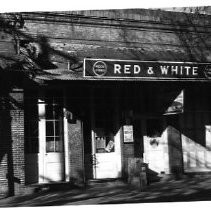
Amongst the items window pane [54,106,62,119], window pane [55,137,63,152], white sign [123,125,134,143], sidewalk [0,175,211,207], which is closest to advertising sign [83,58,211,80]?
window pane [54,106,62,119]

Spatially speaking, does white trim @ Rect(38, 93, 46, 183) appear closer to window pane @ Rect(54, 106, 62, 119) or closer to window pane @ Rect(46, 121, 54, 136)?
window pane @ Rect(46, 121, 54, 136)

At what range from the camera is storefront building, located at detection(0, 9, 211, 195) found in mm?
12305

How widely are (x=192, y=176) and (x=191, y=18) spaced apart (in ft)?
18.3

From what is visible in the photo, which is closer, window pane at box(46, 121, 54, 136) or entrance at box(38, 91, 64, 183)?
entrance at box(38, 91, 64, 183)

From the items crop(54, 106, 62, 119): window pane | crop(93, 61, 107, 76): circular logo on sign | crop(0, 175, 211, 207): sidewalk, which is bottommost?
crop(0, 175, 211, 207): sidewalk

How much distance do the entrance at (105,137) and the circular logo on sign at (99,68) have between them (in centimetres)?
138

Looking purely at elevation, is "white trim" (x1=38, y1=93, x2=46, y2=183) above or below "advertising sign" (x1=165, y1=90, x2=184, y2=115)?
below

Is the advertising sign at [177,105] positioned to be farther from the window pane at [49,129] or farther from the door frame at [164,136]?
the window pane at [49,129]

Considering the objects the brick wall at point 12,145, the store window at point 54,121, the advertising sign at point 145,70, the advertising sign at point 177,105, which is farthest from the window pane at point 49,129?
the advertising sign at point 177,105

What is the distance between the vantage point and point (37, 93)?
13.1m

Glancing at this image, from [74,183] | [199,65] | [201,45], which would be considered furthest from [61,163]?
[201,45]

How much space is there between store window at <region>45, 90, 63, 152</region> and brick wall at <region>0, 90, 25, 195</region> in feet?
3.54

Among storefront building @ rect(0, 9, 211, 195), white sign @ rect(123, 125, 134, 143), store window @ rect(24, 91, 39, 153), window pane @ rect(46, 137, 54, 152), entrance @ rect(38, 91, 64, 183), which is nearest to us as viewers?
storefront building @ rect(0, 9, 211, 195)

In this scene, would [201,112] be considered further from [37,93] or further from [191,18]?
[37,93]
